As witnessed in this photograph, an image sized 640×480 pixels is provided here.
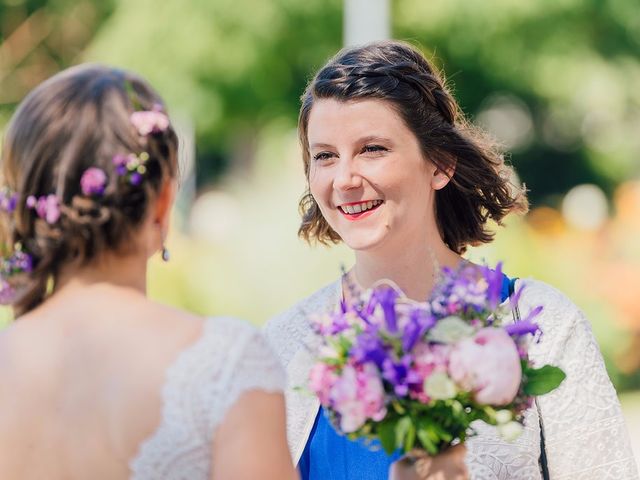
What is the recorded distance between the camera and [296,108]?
16.3 m

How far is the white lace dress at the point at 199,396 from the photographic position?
7.94 ft

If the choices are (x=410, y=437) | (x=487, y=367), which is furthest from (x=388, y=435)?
(x=487, y=367)

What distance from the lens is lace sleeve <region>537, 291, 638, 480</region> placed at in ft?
11.8

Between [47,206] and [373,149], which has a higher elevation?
[373,149]

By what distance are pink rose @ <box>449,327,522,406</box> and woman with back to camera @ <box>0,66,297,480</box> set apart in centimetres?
43

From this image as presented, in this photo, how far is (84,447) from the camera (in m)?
2.40

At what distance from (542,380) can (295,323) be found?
1314mm

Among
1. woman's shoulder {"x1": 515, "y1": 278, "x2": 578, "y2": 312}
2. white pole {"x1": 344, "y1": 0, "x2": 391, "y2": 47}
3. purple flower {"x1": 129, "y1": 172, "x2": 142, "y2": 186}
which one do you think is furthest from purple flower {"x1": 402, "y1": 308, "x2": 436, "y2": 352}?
white pole {"x1": 344, "y1": 0, "x2": 391, "y2": 47}

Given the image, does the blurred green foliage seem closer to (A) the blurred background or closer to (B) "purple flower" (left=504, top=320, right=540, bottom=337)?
(A) the blurred background

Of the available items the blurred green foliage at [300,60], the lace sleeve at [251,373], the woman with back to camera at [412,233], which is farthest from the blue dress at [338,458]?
the blurred green foliage at [300,60]

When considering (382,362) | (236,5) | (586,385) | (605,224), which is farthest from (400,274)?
(236,5)

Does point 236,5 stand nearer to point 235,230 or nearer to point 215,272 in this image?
point 235,230

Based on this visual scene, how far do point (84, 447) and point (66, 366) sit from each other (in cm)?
18

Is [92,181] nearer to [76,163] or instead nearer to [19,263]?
[76,163]
